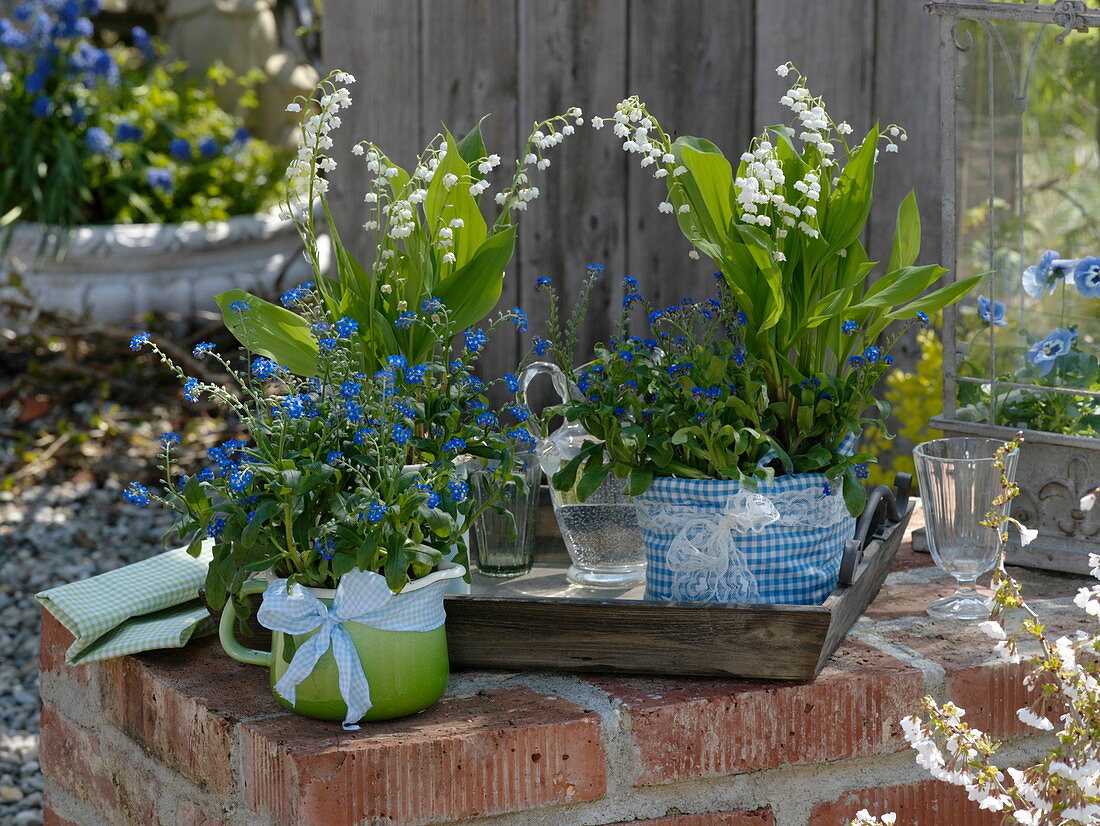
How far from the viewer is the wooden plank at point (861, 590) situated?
139 cm

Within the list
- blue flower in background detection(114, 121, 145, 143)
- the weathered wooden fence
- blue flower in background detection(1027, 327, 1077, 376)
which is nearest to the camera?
blue flower in background detection(1027, 327, 1077, 376)

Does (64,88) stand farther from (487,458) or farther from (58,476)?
(487,458)

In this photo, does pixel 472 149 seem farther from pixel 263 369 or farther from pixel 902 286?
pixel 902 286

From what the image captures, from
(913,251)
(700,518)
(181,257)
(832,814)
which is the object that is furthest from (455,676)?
(181,257)

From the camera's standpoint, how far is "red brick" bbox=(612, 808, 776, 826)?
1.36 m

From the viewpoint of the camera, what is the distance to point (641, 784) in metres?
1.35

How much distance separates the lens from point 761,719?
1.36 metres

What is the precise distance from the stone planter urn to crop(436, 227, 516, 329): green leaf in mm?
2552

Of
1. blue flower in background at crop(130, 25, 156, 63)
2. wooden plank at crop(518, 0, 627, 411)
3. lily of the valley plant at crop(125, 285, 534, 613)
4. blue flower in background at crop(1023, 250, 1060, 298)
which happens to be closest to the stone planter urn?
blue flower in background at crop(130, 25, 156, 63)

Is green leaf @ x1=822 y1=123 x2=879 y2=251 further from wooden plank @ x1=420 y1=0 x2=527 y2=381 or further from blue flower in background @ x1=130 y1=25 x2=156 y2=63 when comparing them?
blue flower in background @ x1=130 y1=25 x2=156 y2=63

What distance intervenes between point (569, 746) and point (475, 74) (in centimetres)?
183

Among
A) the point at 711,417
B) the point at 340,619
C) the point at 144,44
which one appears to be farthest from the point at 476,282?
the point at 144,44

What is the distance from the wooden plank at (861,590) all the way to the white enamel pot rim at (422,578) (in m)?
0.38

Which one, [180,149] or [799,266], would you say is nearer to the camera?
[799,266]
